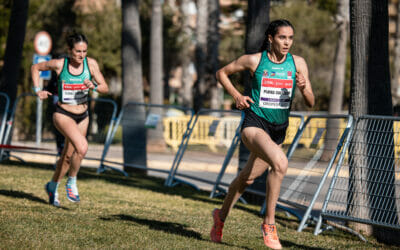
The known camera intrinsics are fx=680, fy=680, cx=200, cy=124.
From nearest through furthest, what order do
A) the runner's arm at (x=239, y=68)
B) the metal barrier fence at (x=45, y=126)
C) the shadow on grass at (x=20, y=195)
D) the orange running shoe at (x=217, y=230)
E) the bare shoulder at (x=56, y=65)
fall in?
1. the runner's arm at (x=239, y=68)
2. the orange running shoe at (x=217, y=230)
3. the bare shoulder at (x=56, y=65)
4. the shadow on grass at (x=20, y=195)
5. the metal barrier fence at (x=45, y=126)

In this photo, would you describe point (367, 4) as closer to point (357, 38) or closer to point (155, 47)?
point (357, 38)

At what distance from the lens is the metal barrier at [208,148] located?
10852 mm

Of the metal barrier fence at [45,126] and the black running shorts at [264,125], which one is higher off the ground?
the black running shorts at [264,125]

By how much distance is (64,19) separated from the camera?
33219 mm

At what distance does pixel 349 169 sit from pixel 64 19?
27.4 metres

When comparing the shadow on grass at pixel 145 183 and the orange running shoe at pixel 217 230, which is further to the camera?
the shadow on grass at pixel 145 183

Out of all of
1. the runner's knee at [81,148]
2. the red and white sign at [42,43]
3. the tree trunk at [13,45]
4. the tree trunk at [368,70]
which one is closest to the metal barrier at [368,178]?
the tree trunk at [368,70]

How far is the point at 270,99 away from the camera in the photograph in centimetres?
610

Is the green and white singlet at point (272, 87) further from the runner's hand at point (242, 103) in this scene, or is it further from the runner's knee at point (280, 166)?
the runner's knee at point (280, 166)

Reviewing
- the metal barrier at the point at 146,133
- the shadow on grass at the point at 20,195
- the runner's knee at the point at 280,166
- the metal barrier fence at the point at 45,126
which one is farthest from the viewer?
the metal barrier fence at the point at 45,126

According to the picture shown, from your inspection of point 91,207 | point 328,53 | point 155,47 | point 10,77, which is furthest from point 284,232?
point 328,53

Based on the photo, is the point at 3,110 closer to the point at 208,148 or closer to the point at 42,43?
the point at 42,43

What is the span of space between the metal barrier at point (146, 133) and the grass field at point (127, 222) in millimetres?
2131

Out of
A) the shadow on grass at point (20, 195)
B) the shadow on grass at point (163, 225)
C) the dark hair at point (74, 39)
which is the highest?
the dark hair at point (74, 39)
